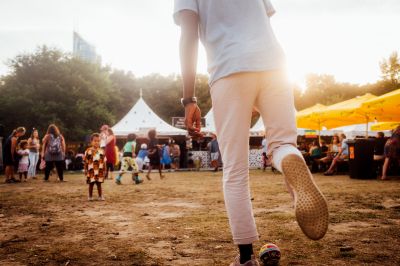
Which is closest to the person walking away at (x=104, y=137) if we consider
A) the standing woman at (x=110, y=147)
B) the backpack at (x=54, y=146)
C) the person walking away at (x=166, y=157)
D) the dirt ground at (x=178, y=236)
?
the standing woman at (x=110, y=147)

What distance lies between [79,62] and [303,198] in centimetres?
3832

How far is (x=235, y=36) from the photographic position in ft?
6.89

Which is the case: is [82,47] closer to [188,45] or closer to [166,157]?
[166,157]

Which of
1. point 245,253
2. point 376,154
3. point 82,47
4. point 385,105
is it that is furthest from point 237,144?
point 82,47

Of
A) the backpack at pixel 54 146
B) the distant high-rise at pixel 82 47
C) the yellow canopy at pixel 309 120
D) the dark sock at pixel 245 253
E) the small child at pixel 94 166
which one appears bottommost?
the dark sock at pixel 245 253

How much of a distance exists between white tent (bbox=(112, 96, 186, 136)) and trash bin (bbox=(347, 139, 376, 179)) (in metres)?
13.4

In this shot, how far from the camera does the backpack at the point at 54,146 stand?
12477mm

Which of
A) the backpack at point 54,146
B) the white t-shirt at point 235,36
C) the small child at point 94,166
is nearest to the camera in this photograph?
the white t-shirt at point 235,36

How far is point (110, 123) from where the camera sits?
3684 cm

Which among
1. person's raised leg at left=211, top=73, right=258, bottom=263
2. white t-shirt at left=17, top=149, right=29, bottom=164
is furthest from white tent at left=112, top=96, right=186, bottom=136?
person's raised leg at left=211, top=73, right=258, bottom=263

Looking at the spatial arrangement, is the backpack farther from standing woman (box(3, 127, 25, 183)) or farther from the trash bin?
the trash bin

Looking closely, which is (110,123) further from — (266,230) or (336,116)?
(266,230)

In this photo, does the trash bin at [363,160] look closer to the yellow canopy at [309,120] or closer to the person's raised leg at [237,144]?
the yellow canopy at [309,120]

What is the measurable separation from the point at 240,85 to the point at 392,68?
1011 inches
